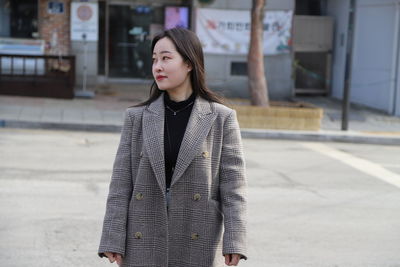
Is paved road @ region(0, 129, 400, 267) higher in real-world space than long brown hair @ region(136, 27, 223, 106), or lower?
lower

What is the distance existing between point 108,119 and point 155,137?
12.3 metres

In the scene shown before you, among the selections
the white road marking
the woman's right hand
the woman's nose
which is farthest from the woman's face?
the white road marking

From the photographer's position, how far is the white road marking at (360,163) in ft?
34.9

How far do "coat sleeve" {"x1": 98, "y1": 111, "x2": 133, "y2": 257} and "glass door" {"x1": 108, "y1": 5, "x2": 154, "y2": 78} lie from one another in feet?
61.3

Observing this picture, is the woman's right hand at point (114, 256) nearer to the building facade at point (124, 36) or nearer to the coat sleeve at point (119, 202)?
the coat sleeve at point (119, 202)

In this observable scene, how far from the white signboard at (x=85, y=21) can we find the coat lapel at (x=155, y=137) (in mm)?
17511

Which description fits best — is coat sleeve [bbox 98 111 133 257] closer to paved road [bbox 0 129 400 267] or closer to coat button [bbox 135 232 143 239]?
coat button [bbox 135 232 143 239]

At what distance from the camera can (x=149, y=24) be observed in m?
22.1

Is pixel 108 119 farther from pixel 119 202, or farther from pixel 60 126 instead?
pixel 119 202

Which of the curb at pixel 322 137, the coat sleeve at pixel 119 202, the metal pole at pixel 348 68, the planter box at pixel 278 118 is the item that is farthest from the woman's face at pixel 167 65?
the metal pole at pixel 348 68

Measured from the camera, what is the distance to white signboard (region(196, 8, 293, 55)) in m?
21.2

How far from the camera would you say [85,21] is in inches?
814

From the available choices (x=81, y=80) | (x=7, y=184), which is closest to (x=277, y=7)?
(x=81, y=80)

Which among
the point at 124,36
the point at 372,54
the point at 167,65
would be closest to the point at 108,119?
the point at 124,36
